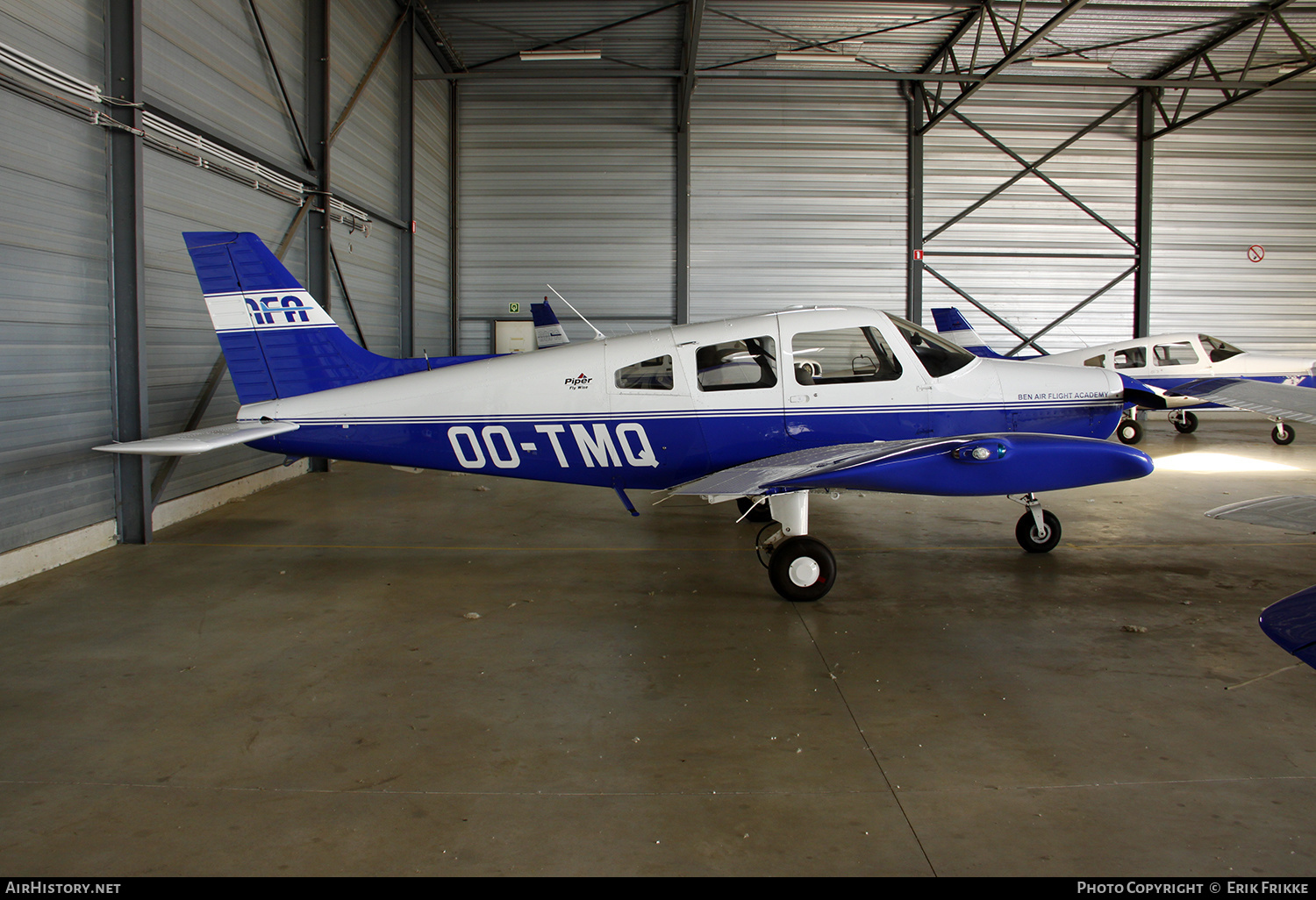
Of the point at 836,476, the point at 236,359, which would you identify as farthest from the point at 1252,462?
the point at 236,359

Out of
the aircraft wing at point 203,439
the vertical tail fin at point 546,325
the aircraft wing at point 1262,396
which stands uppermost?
the vertical tail fin at point 546,325

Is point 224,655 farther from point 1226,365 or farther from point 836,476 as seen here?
point 1226,365

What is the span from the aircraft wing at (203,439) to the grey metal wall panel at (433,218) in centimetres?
976

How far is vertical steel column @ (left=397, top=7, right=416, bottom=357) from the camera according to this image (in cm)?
1377

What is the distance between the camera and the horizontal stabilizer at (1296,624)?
63.4 inches

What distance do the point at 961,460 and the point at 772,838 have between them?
9.42 ft

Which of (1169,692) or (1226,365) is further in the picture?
(1226,365)

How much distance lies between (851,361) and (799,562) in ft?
5.34

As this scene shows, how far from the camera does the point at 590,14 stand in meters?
15.0

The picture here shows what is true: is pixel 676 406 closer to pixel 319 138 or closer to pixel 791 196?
pixel 319 138

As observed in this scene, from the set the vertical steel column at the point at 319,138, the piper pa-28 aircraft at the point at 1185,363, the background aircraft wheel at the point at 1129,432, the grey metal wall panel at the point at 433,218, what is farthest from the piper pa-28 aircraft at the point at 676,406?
the piper pa-28 aircraft at the point at 1185,363

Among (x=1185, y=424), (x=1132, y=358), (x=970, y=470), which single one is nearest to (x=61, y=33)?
(x=970, y=470)

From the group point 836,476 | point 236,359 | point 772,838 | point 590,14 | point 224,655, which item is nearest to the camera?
point 772,838

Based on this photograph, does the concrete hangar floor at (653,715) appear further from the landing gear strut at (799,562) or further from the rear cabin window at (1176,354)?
the rear cabin window at (1176,354)
